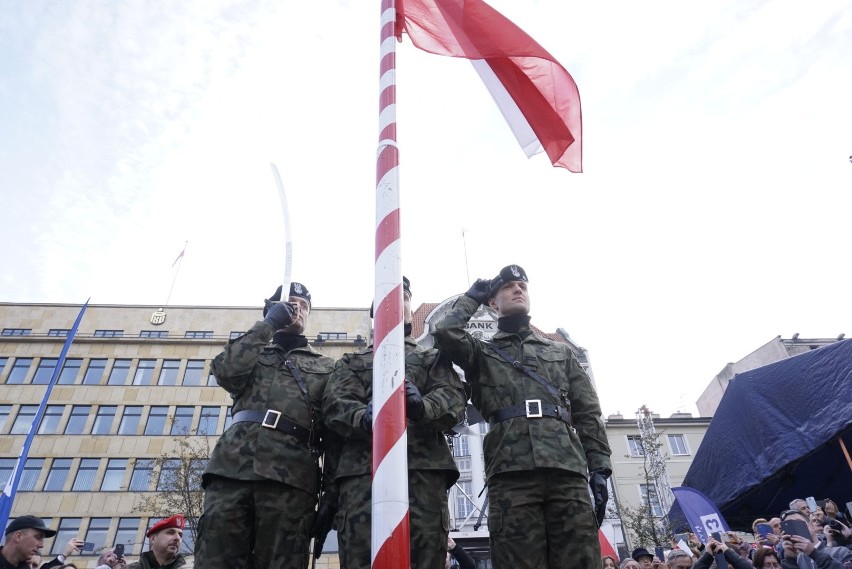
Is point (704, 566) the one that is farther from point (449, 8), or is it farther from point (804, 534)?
point (449, 8)

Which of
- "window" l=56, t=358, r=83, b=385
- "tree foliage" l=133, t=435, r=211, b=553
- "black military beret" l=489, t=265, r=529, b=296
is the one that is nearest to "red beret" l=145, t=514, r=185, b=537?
"black military beret" l=489, t=265, r=529, b=296

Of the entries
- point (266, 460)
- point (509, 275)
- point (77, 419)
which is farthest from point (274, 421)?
point (77, 419)

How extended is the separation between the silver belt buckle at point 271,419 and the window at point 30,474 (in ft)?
113

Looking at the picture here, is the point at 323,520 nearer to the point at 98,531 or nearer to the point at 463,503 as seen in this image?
the point at 463,503

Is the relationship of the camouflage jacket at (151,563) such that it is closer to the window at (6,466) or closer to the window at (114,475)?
the window at (114,475)

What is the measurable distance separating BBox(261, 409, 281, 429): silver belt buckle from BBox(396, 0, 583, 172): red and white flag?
365 cm

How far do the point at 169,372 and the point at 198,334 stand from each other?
322 centimetres

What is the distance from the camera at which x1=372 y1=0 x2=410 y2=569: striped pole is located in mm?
2371

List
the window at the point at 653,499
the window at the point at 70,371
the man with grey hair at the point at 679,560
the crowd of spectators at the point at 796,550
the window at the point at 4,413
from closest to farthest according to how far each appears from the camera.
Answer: the crowd of spectators at the point at 796,550, the man with grey hair at the point at 679,560, the window at the point at 653,499, the window at the point at 4,413, the window at the point at 70,371

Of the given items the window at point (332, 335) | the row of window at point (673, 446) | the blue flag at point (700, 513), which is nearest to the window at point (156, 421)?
the window at point (332, 335)

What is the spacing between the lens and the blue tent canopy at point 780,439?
27.8ft

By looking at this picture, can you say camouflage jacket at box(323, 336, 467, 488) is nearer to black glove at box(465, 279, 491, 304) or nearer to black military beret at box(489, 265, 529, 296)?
black glove at box(465, 279, 491, 304)

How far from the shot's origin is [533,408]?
383 centimetres

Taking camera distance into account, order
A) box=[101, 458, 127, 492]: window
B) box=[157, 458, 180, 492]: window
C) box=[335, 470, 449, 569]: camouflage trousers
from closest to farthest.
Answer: box=[335, 470, 449, 569]: camouflage trousers → box=[157, 458, 180, 492]: window → box=[101, 458, 127, 492]: window
